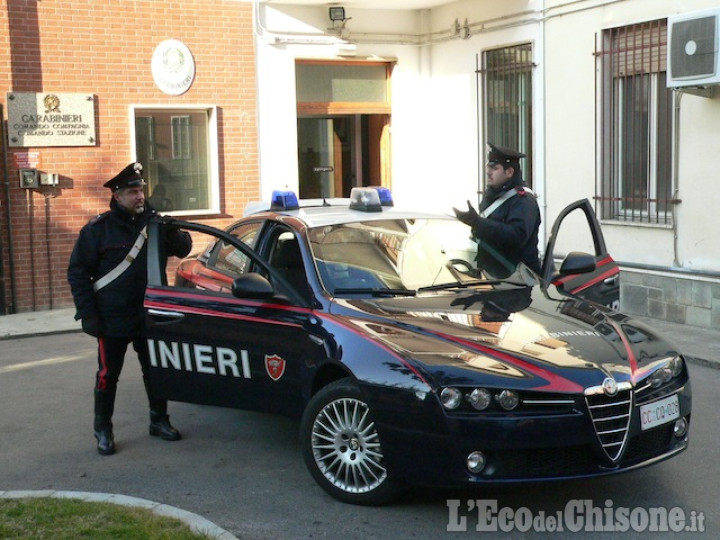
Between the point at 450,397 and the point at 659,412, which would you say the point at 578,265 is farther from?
the point at 450,397

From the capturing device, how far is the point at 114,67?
13117 millimetres

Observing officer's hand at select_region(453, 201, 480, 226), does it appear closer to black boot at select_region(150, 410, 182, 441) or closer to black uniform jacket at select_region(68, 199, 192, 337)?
black uniform jacket at select_region(68, 199, 192, 337)

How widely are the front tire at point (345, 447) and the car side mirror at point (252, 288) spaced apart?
69cm

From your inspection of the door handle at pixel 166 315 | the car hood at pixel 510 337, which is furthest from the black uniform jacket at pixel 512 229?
the door handle at pixel 166 315

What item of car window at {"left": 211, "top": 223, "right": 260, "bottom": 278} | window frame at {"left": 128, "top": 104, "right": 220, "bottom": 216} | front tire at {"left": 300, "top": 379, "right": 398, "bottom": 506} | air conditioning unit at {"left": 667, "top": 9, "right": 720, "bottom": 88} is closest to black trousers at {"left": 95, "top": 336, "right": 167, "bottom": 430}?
car window at {"left": 211, "top": 223, "right": 260, "bottom": 278}

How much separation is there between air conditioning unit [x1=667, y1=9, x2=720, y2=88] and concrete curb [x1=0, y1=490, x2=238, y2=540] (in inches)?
276

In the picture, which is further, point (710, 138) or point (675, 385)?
point (710, 138)

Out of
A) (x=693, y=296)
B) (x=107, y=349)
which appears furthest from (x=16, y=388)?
(x=693, y=296)

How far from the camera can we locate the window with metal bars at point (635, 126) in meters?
11.2

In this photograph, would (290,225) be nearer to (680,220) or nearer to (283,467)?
(283,467)

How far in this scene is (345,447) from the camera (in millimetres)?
5344

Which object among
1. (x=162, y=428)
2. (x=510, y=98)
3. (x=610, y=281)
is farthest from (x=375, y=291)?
(x=510, y=98)

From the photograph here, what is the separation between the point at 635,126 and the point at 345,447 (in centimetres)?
751

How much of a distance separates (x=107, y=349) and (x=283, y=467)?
141 cm
